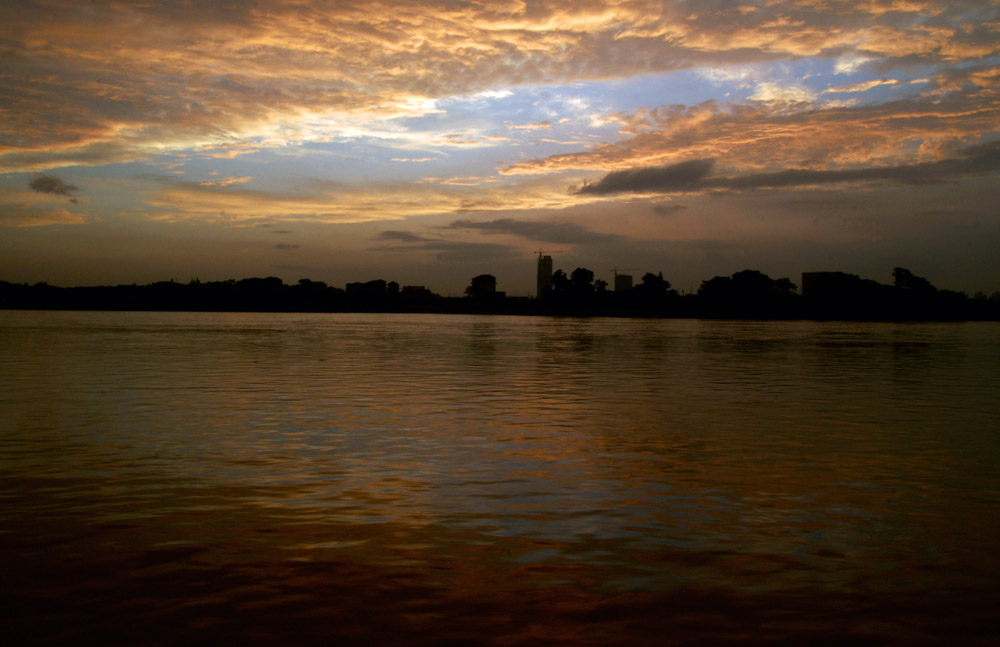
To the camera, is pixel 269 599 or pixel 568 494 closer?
pixel 269 599

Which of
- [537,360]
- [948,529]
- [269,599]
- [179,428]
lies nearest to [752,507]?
[948,529]

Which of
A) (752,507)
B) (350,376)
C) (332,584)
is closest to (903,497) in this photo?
(752,507)

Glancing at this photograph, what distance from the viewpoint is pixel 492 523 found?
9070 millimetres

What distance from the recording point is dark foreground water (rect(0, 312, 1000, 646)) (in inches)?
248

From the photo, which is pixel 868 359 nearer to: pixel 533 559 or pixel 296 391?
pixel 296 391

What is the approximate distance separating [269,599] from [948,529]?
26.7 feet

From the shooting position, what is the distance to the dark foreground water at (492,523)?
6.30 metres

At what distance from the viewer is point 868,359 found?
4403 centimetres

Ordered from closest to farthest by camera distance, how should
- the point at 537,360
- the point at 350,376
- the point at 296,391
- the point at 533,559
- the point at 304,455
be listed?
the point at 533,559
the point at 304,455
the point at 296,391
the point at 350,376
the point at 537,360

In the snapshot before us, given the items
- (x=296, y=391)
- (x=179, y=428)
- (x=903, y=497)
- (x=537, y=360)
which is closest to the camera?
(x=903, y=497)

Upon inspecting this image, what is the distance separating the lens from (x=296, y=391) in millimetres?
23672

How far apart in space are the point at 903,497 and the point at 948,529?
1.69 m

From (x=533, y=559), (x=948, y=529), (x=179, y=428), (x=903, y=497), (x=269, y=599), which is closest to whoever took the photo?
(x=269, y=599)

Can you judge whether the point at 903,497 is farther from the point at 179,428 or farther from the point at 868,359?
the point at 868,359
